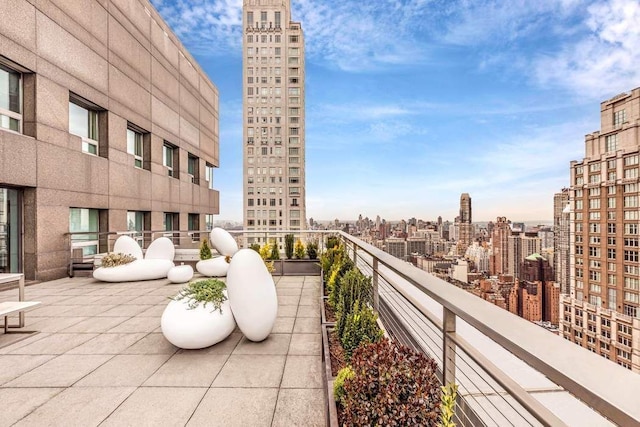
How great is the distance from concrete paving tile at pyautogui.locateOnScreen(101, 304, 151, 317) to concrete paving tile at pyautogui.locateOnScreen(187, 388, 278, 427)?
296 cm

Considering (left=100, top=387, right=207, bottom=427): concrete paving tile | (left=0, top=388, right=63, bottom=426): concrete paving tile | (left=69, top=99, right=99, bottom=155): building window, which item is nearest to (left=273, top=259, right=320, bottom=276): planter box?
(left=100, top=387, right=207, bottom=427): concrete paving tile

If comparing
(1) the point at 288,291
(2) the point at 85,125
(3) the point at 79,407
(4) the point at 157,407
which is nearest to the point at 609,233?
(1) the point at 288,291

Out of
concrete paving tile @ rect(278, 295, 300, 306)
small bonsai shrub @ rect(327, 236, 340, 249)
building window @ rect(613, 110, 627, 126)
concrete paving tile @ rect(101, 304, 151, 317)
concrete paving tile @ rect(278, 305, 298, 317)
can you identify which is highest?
building window @ rect(613, 110, 627, 126)

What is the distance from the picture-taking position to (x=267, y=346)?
3.59 metres

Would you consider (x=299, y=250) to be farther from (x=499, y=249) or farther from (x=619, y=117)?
(x=619, y=117)

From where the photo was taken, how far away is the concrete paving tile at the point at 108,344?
3492 millimetres

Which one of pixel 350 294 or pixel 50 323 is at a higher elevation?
pixel 350 294

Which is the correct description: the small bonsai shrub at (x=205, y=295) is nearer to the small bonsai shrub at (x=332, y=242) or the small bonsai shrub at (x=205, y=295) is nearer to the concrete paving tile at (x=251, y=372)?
the concrete paving tile at (x=251, y=372)

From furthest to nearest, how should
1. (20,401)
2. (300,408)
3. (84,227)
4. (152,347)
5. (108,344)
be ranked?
1. (84,227)
2. (108,344)
3. (152,347)
4. (20,401)
5. (300,408)

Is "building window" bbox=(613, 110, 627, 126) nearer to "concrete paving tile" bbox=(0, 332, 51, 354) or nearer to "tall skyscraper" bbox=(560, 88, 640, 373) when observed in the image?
"tall skyscraper" bbox=(560, 88, 640, 373)

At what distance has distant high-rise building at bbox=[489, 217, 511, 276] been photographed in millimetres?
7000

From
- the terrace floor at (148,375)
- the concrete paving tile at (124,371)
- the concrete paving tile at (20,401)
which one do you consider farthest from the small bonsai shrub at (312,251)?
the concrete paving tile at (20,401)

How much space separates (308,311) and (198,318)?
1.97 m

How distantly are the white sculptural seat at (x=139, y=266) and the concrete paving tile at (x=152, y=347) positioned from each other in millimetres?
4086
